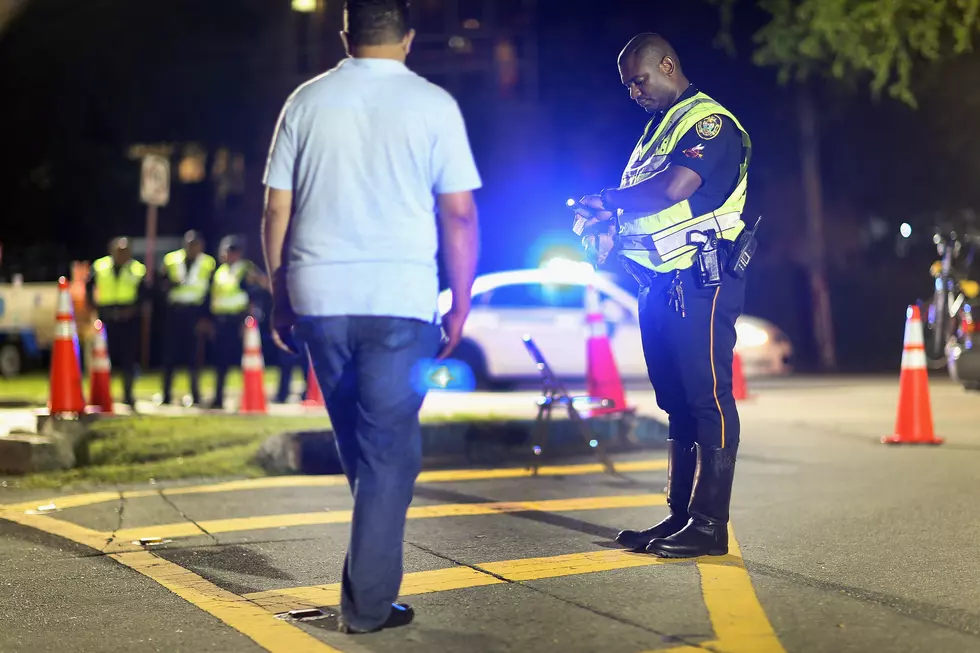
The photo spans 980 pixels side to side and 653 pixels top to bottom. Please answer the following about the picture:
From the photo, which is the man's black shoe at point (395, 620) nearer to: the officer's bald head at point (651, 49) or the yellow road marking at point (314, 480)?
the officer's bald head at point (651, 49)

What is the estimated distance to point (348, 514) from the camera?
6.71 m

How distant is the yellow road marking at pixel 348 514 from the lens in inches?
244

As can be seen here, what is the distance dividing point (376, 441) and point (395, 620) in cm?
58

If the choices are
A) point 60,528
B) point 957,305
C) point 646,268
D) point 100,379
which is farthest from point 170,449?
point 957,305

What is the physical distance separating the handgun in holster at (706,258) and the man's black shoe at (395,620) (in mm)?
1889

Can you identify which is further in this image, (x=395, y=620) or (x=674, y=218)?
(x=674, y=218)

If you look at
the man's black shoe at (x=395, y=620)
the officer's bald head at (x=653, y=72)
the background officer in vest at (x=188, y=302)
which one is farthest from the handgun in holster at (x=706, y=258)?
the background officer in vest at (x=188, y=302)

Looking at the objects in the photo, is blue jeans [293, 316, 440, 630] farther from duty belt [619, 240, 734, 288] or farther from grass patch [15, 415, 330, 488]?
grass patch [15, 415, 330, 488]

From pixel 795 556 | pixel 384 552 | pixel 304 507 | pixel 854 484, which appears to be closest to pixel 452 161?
pixel 384 552

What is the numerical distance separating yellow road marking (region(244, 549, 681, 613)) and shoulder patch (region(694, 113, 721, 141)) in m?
1.68

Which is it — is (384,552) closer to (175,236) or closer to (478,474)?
(478,474)

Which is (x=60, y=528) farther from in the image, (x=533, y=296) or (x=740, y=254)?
(x=533, y=296)

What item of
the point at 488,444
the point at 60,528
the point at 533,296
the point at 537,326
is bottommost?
the point at 60,528

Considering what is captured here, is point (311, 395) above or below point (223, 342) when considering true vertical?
below
